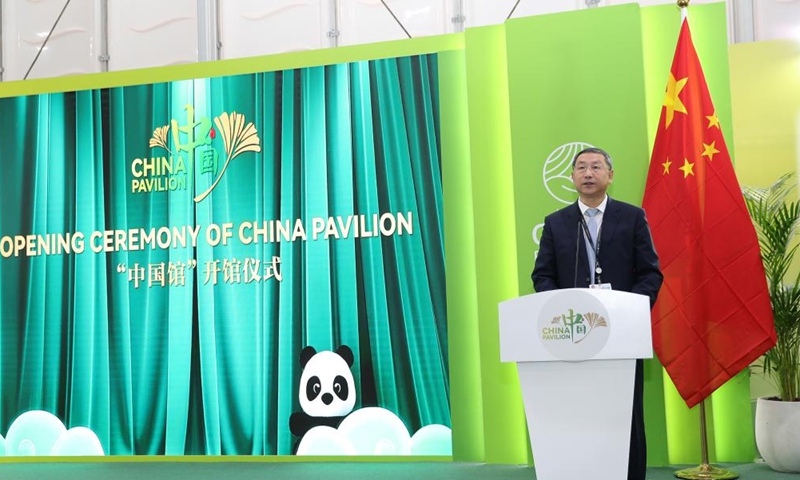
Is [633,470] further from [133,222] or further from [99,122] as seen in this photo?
[99,122]

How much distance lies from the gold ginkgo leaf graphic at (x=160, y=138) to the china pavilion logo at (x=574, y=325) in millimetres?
3230

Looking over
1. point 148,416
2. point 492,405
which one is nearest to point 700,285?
point 492,405

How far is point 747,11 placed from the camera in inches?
215

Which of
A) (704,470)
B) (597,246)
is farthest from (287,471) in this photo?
(597,246)

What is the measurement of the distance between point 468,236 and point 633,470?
1.87m

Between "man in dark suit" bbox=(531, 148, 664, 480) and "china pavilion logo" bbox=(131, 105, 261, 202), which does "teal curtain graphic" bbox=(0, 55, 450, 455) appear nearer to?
"china pavilion logo" bbox=(131, 105, 261, 202)

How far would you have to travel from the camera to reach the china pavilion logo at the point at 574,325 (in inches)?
94.8

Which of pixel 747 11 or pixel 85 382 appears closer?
pixel 85 382

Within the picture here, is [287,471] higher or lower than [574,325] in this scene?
lower

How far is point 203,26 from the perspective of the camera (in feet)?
20.5

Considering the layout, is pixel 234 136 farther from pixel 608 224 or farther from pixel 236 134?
pixel 608 224

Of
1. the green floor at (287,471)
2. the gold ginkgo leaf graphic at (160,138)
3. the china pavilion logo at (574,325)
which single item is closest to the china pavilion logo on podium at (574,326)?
the china pavilion logo at (574,325)

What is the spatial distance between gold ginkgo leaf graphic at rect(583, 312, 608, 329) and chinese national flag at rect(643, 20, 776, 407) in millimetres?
1663

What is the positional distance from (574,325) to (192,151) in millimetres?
3145
